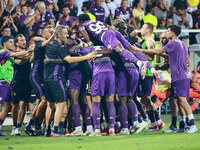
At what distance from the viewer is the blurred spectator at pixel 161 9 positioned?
17922mm

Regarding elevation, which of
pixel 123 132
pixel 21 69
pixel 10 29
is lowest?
pixel 123 132

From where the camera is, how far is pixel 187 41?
1736cm

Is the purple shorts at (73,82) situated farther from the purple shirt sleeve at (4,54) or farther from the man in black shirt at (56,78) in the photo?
the purple shirt sleeve at (4,54)

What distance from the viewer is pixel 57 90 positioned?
9133 millimetres

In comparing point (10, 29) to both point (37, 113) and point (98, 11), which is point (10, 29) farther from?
point (37, 113)

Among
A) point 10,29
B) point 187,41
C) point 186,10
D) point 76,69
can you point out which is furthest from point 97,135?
point 186,10

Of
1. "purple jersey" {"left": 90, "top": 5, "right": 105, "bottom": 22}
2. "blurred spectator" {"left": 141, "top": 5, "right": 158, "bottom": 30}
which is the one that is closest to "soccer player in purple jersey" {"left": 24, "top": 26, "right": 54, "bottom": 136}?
"purple jersey" {"left": 90, "top": 5, "right": 105, "bottom": 22}

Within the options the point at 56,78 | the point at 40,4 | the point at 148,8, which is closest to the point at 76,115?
the point at 56,78

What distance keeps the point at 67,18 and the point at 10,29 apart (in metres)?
2.33

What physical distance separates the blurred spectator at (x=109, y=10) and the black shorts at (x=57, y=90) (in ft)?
24.7

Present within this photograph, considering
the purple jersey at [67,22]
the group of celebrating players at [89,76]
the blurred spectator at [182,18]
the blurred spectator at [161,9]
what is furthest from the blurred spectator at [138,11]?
the group of celebrating players at [89,76]

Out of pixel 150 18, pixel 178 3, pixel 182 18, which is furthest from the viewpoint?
pixel 178 3

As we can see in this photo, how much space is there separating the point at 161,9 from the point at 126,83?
9.16 m

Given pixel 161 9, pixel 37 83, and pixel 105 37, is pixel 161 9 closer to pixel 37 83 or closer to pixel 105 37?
pixel 37 83
